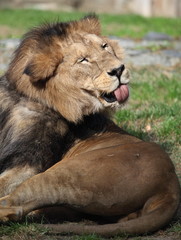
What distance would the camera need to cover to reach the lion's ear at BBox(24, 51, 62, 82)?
176 inches

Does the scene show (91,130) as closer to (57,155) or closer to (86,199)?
(57,155)

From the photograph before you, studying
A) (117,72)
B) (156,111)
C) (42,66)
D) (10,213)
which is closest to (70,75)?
(42,66)

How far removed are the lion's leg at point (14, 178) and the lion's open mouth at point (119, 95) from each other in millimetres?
815

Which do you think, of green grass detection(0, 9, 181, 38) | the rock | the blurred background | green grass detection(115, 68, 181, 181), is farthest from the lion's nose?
the blurred background

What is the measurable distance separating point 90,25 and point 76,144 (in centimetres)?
104

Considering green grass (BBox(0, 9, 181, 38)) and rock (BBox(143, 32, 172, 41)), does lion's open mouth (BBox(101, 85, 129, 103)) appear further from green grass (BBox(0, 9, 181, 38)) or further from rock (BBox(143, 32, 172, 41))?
green grass (BBox(0, 9, 181, 38))

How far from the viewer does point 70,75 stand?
4555 millimetres

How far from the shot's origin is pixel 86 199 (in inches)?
152

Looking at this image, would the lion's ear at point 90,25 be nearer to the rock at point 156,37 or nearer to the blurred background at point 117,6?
the rock at point 156,37

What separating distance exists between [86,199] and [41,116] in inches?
35.4

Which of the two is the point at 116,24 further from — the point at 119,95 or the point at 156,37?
the point at 119,95

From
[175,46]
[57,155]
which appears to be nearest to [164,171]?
[57,155]

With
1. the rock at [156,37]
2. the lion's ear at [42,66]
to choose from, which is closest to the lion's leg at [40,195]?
the lion's ear at [42,66]

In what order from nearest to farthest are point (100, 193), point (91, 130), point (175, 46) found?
1. point (100, 193)
2. point (91, 130)
3. point (175, 46)
